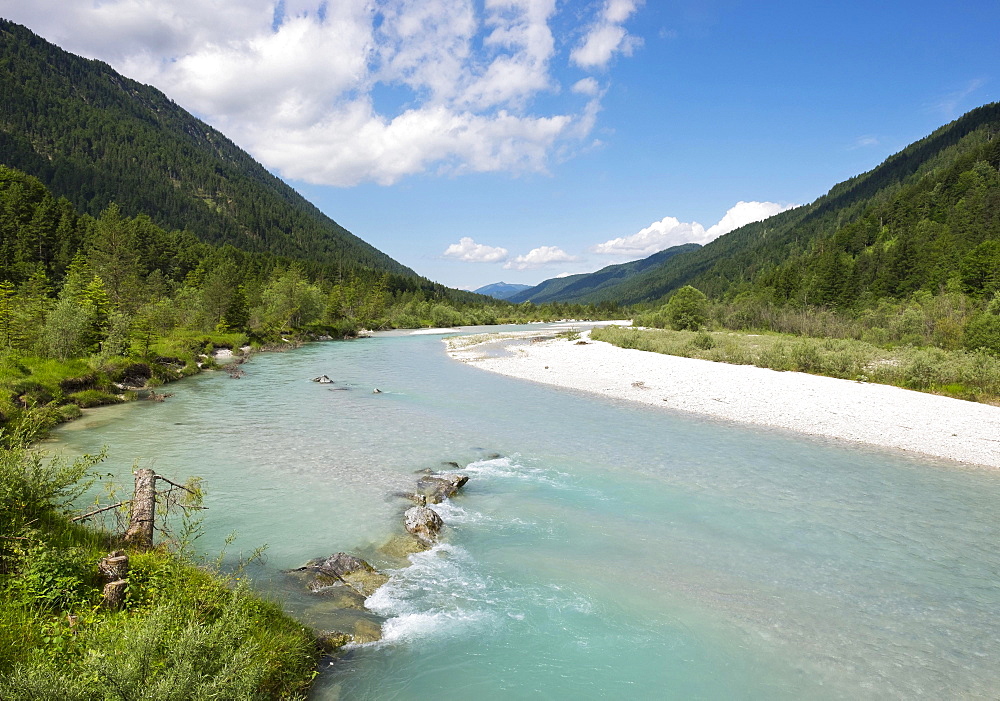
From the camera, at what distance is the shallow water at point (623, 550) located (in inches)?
294

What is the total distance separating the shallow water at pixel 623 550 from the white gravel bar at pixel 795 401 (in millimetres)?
2698

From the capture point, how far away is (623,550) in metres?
11.2

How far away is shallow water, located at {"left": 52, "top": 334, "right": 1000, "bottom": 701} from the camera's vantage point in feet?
24.5

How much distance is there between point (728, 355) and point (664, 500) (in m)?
34.4

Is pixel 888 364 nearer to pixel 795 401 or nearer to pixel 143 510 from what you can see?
pixel 795 401

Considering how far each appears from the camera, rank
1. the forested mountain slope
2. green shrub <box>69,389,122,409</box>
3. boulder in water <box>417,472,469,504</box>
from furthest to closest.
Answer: the forested mountain slope
green shrub <box>69,389,122,409</box>
boulder in water <box>417,472,469,504</box>

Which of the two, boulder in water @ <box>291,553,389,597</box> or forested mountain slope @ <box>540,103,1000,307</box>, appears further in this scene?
forested mountain slope @ <box>540,103,1000,307</box>

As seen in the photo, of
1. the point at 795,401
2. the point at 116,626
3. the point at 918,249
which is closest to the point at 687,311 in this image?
the point at 918,249

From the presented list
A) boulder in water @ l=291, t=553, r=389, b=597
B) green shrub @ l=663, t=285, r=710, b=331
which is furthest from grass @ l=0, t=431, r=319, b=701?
green shrub @ l=663, t=285, r=710, b=331

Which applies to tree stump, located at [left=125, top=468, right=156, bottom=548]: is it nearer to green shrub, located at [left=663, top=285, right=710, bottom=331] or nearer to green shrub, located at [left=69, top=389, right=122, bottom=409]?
green shrub, located at [left=69, top=389, right=122, bottom=409]

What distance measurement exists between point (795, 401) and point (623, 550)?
22.0 m

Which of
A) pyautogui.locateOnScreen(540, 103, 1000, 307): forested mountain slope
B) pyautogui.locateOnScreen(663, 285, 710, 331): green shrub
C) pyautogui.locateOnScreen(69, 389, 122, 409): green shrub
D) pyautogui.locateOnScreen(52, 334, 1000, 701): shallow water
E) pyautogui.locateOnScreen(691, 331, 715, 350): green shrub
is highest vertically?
pyautogui.locateOnScreen(540, 103, 1000, 307): forested mountain slope

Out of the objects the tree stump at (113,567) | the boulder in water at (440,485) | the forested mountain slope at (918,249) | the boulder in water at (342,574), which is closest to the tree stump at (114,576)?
the tree stump at (113,567)

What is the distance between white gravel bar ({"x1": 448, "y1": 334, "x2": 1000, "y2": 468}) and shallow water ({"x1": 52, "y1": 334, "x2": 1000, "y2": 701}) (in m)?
2.70
